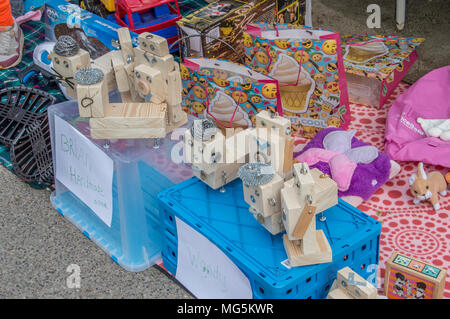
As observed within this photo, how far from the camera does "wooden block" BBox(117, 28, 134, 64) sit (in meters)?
1.44

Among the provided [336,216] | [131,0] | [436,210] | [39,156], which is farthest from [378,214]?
[131,0]

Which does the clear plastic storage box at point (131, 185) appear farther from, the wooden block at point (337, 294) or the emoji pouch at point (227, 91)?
the wooden block at point (337, 294)

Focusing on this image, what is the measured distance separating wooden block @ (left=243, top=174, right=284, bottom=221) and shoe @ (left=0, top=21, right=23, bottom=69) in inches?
57.1

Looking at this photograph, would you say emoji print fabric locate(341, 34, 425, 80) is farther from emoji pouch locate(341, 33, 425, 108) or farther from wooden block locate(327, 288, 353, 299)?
wooden block locate(327, 288, 353, 299)

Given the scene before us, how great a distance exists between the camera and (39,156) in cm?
176

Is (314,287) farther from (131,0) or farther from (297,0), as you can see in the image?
(131,0)

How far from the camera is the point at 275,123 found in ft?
3.98

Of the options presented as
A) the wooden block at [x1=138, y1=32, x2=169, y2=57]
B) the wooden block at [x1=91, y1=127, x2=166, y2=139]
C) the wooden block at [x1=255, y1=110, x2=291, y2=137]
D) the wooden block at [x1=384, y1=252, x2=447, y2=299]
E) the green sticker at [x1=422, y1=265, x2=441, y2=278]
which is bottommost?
the wooden block at [x1=384, y1=252, x2=447, y2=299]

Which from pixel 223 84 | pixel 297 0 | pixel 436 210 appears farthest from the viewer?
pixel 297 0

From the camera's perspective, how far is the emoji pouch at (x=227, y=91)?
67.1 inches

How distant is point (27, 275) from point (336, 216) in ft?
2.59

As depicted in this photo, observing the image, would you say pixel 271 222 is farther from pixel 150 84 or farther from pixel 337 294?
pixel 150 84

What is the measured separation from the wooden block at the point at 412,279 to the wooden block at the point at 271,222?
268mm

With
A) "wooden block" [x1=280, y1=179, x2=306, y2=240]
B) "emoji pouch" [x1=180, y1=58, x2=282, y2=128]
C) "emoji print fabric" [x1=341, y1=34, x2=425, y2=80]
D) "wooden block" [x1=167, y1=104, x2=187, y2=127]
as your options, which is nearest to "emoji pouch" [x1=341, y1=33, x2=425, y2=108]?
"emoji print fabric" [x1=341, y1=34, x2=425, y2=80]
